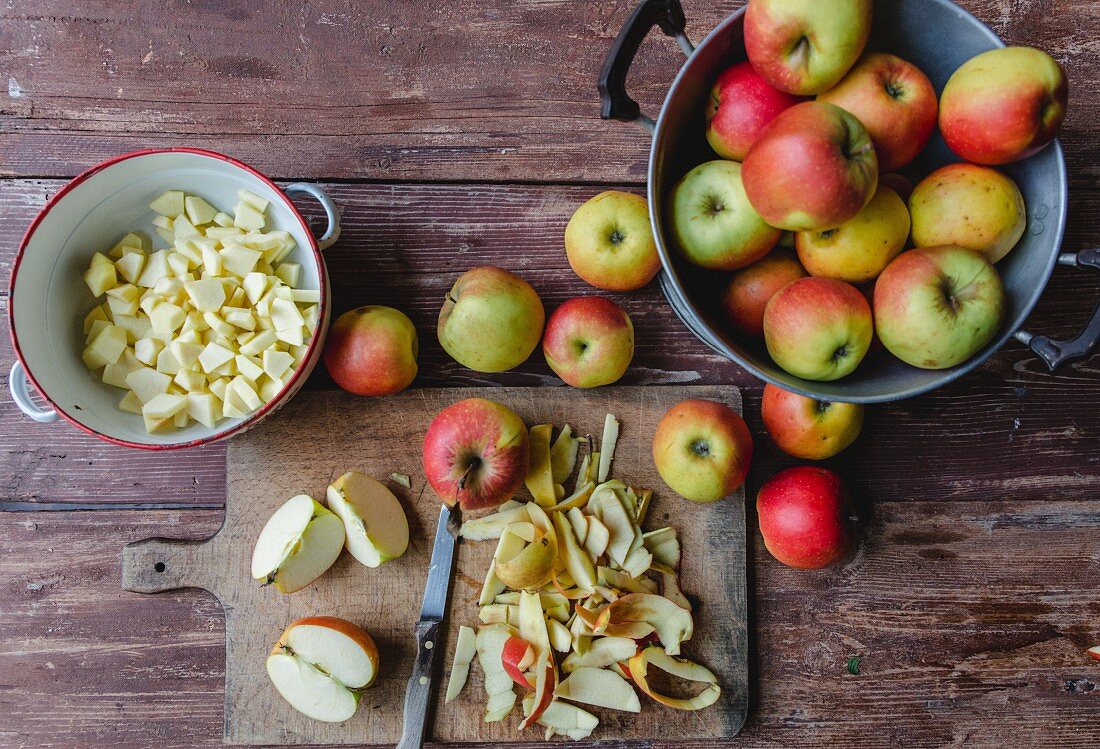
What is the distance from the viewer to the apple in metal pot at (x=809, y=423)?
146cm

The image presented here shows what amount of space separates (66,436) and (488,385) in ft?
2.91

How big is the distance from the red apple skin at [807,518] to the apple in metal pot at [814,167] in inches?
22.2

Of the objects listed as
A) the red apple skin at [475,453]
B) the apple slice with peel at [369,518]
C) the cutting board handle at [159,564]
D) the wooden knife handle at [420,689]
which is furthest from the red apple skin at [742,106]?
the cutting board handle at [159,564]

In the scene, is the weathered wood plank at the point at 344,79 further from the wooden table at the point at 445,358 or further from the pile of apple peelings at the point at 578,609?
the pile of apple peelings at the point at 578,609

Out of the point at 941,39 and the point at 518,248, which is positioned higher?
the point at 941,39

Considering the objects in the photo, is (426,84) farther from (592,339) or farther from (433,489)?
(433,489)

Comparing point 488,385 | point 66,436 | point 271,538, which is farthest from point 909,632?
point 66,436

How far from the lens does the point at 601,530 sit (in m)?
1.52

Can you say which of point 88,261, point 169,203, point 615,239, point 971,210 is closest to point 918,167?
point 971,210

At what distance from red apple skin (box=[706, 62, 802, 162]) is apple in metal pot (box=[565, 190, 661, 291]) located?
23 cm

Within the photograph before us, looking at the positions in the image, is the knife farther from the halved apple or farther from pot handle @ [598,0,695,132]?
pot handle @ [598,0,695,132]

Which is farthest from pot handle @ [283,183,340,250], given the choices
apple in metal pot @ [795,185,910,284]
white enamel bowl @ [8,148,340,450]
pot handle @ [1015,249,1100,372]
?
pot handle @ [1015,249,1100,372]

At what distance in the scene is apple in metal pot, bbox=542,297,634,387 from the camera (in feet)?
4.83

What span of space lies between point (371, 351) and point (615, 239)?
20.1 inches
